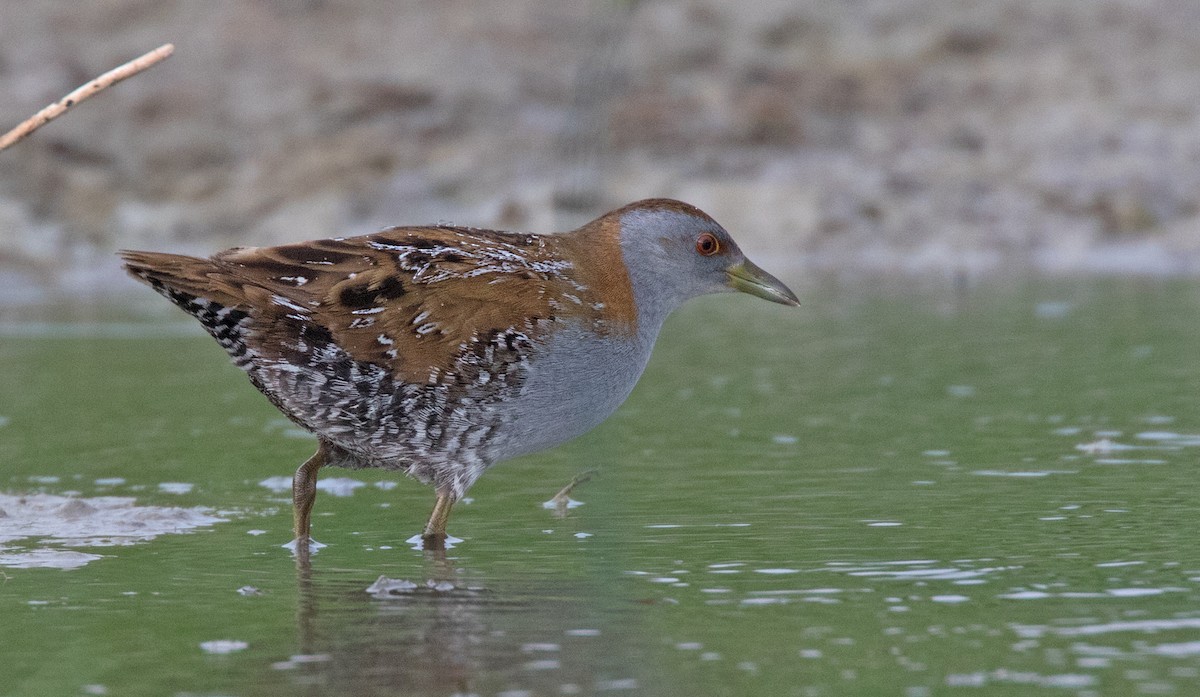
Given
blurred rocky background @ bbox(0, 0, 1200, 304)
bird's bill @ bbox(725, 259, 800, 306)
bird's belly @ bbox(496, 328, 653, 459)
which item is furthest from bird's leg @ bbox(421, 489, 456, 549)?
blurred rocky background @ bbox(0, 0, 1200, 304)

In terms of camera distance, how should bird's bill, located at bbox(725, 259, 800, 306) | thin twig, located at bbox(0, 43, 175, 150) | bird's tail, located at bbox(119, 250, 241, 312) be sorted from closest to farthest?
thin twig, located at bbox(0, 43, 175, 150) < bird's tail, located at bbox(119, 250, 241, 312) < bird's bill, located at bbox(725, 259, 800, 306)

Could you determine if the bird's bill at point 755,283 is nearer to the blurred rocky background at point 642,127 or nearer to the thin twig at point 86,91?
the thin twig at point 86,91

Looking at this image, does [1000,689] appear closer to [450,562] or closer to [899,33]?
[450,562]

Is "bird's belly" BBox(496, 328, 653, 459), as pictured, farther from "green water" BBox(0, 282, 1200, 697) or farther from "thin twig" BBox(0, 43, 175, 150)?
"thin twig" BBox(0, 43, 175, 150)

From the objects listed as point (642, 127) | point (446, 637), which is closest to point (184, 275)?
point (446, 637)

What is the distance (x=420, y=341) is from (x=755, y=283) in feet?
5.50

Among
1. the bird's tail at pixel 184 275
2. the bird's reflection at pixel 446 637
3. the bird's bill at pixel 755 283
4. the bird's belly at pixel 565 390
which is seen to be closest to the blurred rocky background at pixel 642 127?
→ the bird's bill at pixel 755 283

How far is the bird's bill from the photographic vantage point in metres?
7.36

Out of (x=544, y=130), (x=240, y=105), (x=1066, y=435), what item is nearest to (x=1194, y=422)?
(x=1066, y=435)

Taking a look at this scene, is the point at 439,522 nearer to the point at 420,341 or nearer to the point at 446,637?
the point at 420,341

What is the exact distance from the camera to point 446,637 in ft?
16.4

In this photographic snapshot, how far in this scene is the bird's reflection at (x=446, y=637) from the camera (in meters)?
4.52

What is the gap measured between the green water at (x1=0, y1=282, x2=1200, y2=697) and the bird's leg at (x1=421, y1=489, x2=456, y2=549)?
4.2 inches

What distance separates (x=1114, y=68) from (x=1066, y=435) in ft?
40.3
